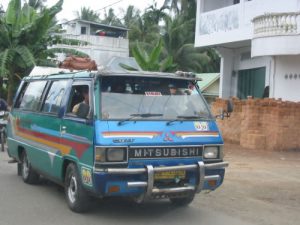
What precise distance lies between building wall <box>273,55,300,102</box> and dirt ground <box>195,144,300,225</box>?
3447 millimetres

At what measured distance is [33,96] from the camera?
9734 millimetres

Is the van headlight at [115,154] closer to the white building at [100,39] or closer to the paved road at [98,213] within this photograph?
the paved road at [98,213]

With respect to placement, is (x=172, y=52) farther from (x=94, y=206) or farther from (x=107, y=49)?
(x=94, y=206)

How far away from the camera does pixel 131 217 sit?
24.2 feet

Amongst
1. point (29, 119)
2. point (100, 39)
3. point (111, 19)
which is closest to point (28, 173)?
point (29, 119)

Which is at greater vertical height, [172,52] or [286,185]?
[172,52]

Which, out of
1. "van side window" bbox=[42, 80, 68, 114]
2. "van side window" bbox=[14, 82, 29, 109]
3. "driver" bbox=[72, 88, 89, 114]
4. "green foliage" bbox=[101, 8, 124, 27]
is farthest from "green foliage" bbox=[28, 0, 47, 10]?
"driver" bbox=[72, 88, 89, 114]

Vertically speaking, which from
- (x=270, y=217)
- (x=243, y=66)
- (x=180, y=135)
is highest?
(x=243, y=66)

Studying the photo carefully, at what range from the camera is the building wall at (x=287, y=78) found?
1689cm

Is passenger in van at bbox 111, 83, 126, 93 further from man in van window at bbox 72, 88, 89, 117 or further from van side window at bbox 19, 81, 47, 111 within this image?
van side window at bbox 19, 81, 47, 111

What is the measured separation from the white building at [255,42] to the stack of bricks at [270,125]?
2035mm

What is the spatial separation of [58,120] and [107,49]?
38202mm

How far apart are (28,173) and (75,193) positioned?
252cm

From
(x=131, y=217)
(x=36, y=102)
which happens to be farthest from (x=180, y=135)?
(x=36, y=102)
